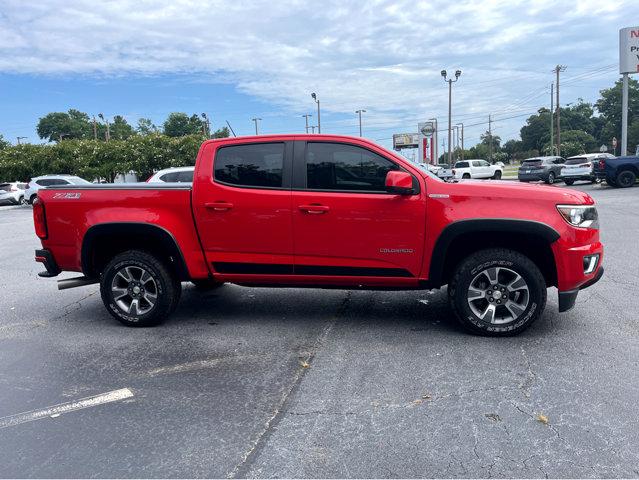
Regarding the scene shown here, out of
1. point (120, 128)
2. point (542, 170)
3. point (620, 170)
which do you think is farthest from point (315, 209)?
point (120, 128)

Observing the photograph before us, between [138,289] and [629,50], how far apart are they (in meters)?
32.1

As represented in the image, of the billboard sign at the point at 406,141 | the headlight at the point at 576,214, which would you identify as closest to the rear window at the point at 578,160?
the headlight at the point at 576,214

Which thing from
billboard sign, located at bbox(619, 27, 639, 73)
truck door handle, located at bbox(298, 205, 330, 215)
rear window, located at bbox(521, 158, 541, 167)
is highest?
billboard sign, located at bbox(619, 27, 639, 73)

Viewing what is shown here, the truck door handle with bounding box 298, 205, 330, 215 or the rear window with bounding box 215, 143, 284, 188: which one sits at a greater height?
the rear window with bounding box 215, 143, 284, 188

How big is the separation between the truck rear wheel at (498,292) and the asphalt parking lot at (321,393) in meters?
0.19

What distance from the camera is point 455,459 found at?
9.45 feet

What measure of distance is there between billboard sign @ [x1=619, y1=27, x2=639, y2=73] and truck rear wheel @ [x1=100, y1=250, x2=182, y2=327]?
31.6 meters

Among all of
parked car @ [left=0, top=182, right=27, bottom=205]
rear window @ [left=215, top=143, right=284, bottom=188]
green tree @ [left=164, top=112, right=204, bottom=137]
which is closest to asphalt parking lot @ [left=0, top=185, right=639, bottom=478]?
rear window @ [left=215, top=143, right=284, bottom=188]

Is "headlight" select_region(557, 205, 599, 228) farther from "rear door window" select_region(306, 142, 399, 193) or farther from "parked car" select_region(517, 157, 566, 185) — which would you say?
"parked car" select_region(517, 157, 566, 185)

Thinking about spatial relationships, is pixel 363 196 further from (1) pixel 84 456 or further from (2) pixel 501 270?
(1) pixel 84 456

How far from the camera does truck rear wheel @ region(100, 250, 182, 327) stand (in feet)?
17.2

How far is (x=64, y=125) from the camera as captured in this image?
116188mm

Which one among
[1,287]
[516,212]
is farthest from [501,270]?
[1,287]

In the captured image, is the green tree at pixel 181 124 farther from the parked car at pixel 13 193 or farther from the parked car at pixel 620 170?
the parked car at pixel 620 170
